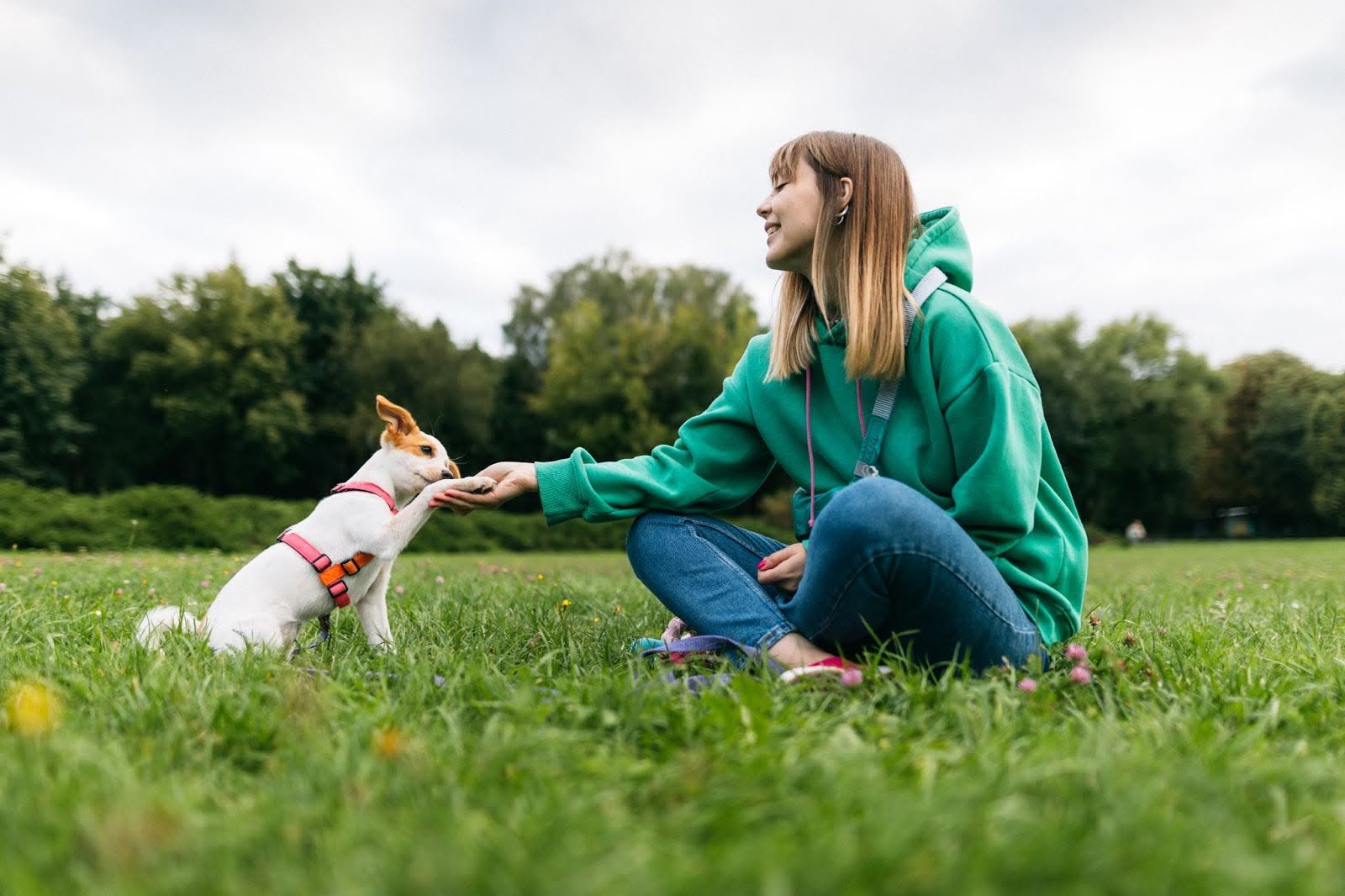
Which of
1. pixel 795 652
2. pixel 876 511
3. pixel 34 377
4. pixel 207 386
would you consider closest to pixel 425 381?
pixel 207 386

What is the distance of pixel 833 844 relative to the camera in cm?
142

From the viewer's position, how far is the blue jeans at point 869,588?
257cm

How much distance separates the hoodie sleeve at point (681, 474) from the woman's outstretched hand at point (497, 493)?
7 cm

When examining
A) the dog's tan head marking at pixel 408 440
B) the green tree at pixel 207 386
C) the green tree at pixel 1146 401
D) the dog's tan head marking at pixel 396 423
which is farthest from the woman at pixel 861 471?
the green tree at pixel 1146 401

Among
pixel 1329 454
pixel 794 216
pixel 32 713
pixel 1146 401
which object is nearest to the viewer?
pixel 32 713

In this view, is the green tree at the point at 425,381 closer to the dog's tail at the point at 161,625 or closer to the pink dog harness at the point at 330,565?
the dog's tail at the point at 161,625

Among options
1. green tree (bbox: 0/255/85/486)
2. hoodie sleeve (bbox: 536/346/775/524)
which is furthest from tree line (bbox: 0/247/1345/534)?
hoodie sleeve (bbox: 536/346/775/524)

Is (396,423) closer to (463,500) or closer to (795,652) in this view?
(463,500)

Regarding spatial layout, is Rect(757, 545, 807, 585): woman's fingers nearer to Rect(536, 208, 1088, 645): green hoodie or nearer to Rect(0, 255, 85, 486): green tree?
Rect(536, 208, 1088, 645): green hoodie

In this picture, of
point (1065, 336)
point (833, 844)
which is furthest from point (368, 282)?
point (833, 844)

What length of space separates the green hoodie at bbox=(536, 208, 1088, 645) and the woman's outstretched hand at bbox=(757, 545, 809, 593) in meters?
0.33

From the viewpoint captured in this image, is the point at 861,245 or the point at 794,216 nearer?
the point at 861,245

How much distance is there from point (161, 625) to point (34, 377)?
35395 mm

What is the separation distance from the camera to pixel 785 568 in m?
3.13
